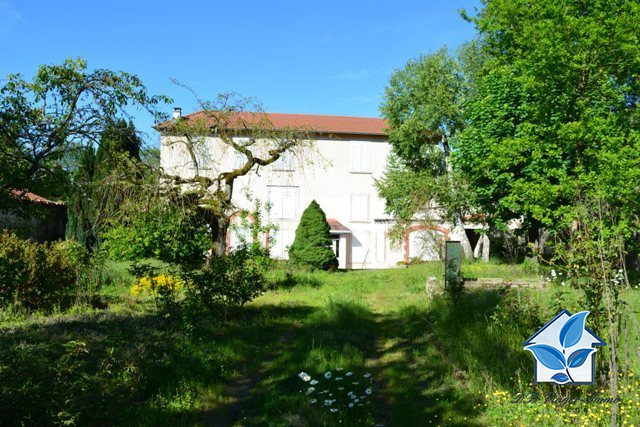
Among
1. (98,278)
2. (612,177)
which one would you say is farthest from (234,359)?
(612,177)

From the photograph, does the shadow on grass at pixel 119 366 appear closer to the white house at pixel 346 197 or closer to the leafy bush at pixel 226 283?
the leafy bush at pixel 226 283

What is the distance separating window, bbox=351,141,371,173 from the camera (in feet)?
99.9

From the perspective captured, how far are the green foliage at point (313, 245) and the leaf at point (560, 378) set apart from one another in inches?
682

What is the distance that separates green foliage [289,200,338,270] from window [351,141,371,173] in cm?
780

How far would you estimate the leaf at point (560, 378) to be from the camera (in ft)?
13.0

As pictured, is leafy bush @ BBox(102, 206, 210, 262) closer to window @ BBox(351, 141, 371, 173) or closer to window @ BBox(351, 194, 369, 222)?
window @ BBox(351, 194, 369, 222)

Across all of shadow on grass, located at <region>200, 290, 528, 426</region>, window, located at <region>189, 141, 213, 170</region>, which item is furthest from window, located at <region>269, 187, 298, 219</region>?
shadow on grass, located at <region>200, 290, 528, 426</region>

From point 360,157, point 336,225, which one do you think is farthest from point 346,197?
point 360,157

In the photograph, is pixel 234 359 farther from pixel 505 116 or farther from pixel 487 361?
pixel 505 116

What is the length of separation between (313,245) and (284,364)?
594 inches

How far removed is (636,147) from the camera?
1316 centimetres

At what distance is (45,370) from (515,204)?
1388 centimetres

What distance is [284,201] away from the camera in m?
29.8

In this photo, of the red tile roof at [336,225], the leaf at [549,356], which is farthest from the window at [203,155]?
the red tile roof at [336,225]
